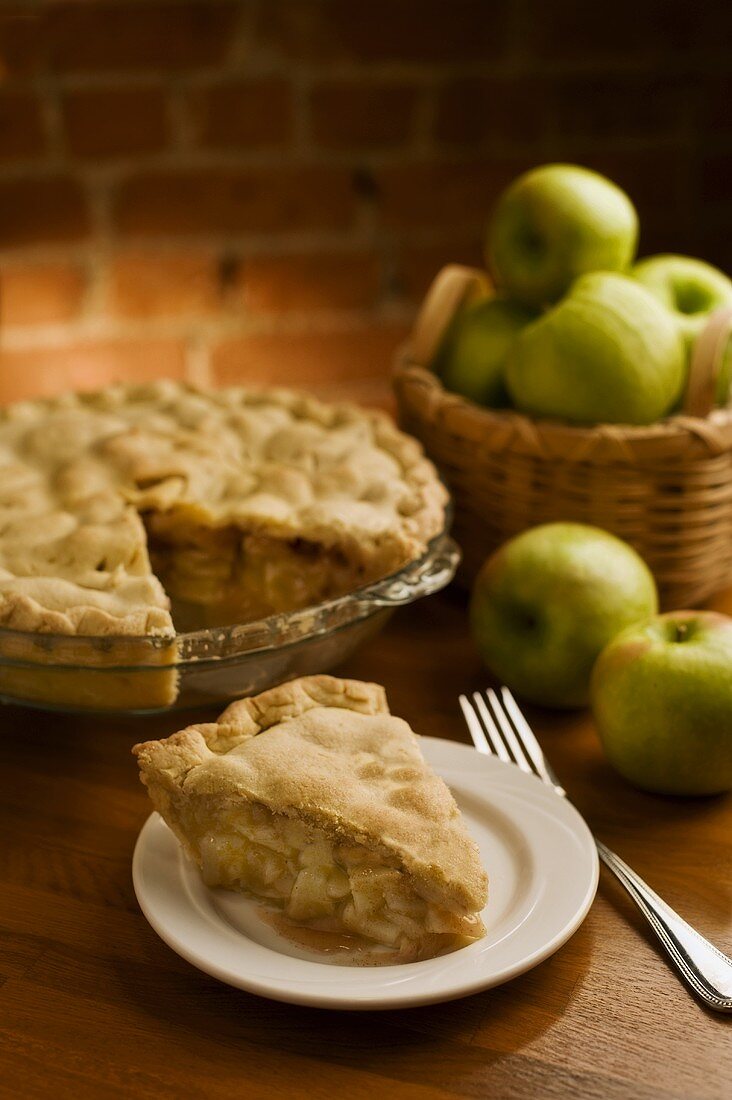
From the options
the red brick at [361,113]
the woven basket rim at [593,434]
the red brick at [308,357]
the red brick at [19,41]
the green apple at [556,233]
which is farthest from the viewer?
the red brick at [308,357]

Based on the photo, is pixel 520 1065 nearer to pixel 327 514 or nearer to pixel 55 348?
pixel 327 514

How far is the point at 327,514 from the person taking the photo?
4.00 ft

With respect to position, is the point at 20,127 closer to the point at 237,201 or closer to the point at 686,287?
the point at 237,201

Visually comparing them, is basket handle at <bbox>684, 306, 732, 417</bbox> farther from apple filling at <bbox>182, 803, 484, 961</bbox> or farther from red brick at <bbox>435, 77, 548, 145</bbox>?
red brick at <bbox>435, 77, 548, 145</bbox>

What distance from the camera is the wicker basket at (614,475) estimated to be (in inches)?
49.7

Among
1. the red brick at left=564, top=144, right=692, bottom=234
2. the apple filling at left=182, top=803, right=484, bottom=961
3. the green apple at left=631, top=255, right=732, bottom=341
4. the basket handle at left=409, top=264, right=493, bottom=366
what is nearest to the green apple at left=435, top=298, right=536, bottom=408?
the basket handle at left=409, top=264, right=493, bottom=366

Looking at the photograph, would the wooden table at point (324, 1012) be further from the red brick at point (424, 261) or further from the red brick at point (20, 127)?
the red brick at point (424, 261)

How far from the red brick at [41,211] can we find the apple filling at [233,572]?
90 cm

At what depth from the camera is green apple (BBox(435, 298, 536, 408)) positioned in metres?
1.43

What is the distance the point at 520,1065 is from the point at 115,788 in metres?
0.46

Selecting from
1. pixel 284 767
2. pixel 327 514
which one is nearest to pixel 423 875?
pixel 284 767

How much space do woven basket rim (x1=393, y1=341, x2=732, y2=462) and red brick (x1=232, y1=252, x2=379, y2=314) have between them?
89 cm

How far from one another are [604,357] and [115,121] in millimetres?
1065

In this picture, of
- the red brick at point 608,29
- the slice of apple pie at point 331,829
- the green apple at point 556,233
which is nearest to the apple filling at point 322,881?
the slice of apple pie at point 331,829
